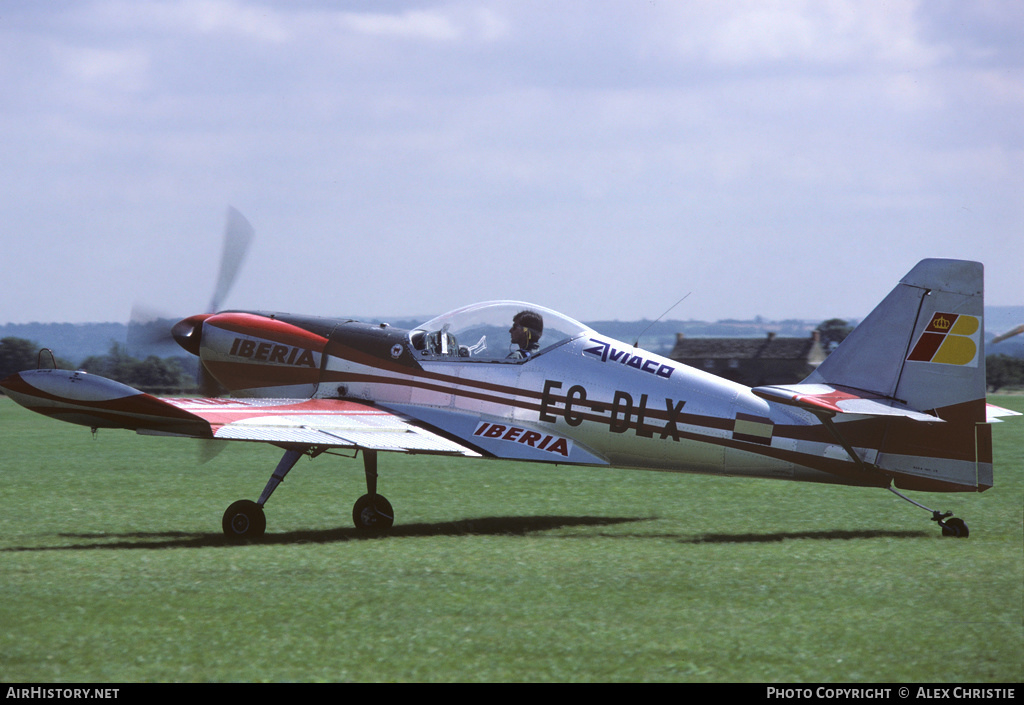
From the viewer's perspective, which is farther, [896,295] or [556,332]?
[556,332]

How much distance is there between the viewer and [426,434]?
1220cm

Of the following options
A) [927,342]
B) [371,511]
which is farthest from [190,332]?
[927,342]

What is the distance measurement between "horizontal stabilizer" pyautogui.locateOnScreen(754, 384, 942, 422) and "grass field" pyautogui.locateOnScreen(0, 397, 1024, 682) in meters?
1.29

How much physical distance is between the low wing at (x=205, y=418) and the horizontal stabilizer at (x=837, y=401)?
3.51m

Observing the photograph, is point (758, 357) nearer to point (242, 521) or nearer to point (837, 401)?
point (837, 401)

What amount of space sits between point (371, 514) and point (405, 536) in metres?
0.97

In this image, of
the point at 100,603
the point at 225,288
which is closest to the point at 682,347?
the point at 225,288

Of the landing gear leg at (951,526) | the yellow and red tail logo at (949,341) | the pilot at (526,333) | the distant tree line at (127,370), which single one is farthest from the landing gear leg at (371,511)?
the distant tree line at (127,370)

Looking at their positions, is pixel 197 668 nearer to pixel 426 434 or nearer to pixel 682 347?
pixel 426 434

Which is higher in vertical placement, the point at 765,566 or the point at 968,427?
the point at 968,427

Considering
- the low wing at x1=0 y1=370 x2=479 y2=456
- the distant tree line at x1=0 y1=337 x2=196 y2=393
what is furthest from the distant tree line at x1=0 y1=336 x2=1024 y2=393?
the low wing at x1=0 y1=370 x2=479 y2=456

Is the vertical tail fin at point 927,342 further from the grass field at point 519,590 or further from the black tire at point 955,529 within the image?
the grass field at point 519,590

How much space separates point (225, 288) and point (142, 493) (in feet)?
10.5
